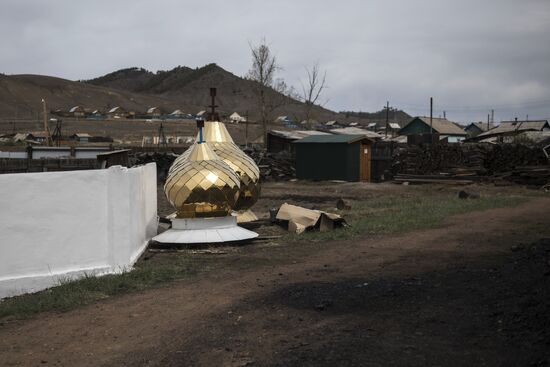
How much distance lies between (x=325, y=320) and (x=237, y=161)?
A: 9.77 metres

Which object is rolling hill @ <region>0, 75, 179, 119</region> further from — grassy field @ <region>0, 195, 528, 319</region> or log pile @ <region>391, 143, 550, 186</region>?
grassy field @ <region>0, 195, 528, 319</region>

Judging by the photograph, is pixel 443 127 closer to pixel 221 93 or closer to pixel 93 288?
pixel 93 288

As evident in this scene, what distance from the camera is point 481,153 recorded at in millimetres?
33625

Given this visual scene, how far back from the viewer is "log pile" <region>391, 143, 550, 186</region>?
31.1m

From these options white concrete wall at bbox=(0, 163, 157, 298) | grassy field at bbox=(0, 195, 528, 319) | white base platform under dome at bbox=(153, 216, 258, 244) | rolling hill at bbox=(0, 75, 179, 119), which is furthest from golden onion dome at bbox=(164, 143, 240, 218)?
rolling hill at bbox=(0, 75, 179, 119)

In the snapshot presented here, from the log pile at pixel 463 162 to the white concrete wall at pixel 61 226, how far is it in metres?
22.9

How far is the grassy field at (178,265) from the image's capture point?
8031mm

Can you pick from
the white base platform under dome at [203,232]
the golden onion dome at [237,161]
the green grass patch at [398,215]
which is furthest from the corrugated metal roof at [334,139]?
the white base platform under dome at [203,232]

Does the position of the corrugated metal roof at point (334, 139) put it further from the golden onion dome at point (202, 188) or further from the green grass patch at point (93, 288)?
the green grass patch at point (93, 288)

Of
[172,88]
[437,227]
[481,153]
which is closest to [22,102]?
[172,88]

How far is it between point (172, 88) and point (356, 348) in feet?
642

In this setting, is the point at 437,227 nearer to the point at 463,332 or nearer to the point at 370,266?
the point at 370,266

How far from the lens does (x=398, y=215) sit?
16344 mm

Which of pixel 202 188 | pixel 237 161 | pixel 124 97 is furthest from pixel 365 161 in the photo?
pixel 124 97
